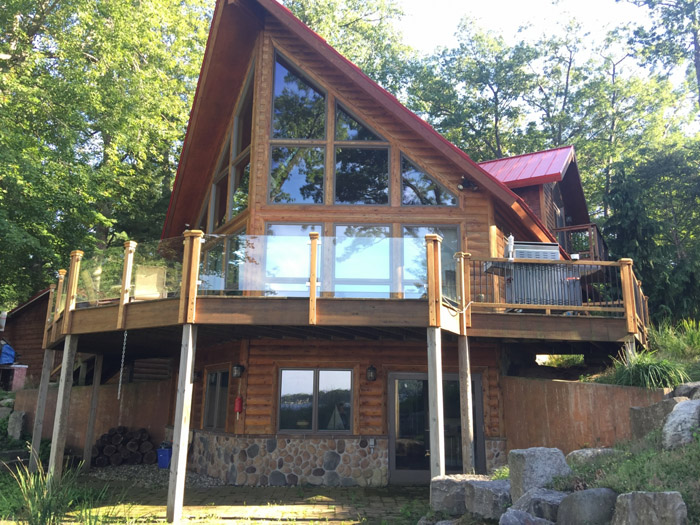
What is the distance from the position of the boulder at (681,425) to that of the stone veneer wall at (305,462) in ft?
18.3

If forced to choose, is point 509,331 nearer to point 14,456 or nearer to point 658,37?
point 14,456

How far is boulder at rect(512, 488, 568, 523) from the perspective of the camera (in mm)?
5527

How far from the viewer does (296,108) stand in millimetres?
12477

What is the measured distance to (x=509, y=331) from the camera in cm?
991

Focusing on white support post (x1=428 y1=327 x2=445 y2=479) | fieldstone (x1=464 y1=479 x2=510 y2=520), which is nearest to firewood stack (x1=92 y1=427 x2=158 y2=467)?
white support post (x1=428 y1=327 x2=445 y2=479)

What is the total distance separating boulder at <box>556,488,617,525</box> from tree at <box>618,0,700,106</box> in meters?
27.3

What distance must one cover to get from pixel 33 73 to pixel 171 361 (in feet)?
42.2

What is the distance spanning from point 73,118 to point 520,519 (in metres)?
19.0

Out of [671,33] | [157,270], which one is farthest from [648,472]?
[671,33]

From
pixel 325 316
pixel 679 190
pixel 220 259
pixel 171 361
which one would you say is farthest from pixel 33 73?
pixel 679 190

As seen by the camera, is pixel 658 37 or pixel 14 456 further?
pixel 658 37

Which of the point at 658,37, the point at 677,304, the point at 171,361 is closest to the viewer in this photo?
the point at 171,361

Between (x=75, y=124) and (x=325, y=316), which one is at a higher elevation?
(x=75, y=124)

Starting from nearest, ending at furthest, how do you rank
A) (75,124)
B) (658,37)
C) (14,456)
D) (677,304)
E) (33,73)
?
(14,456) < (677,304) < (75,124) < (33,73) < (658,37)
